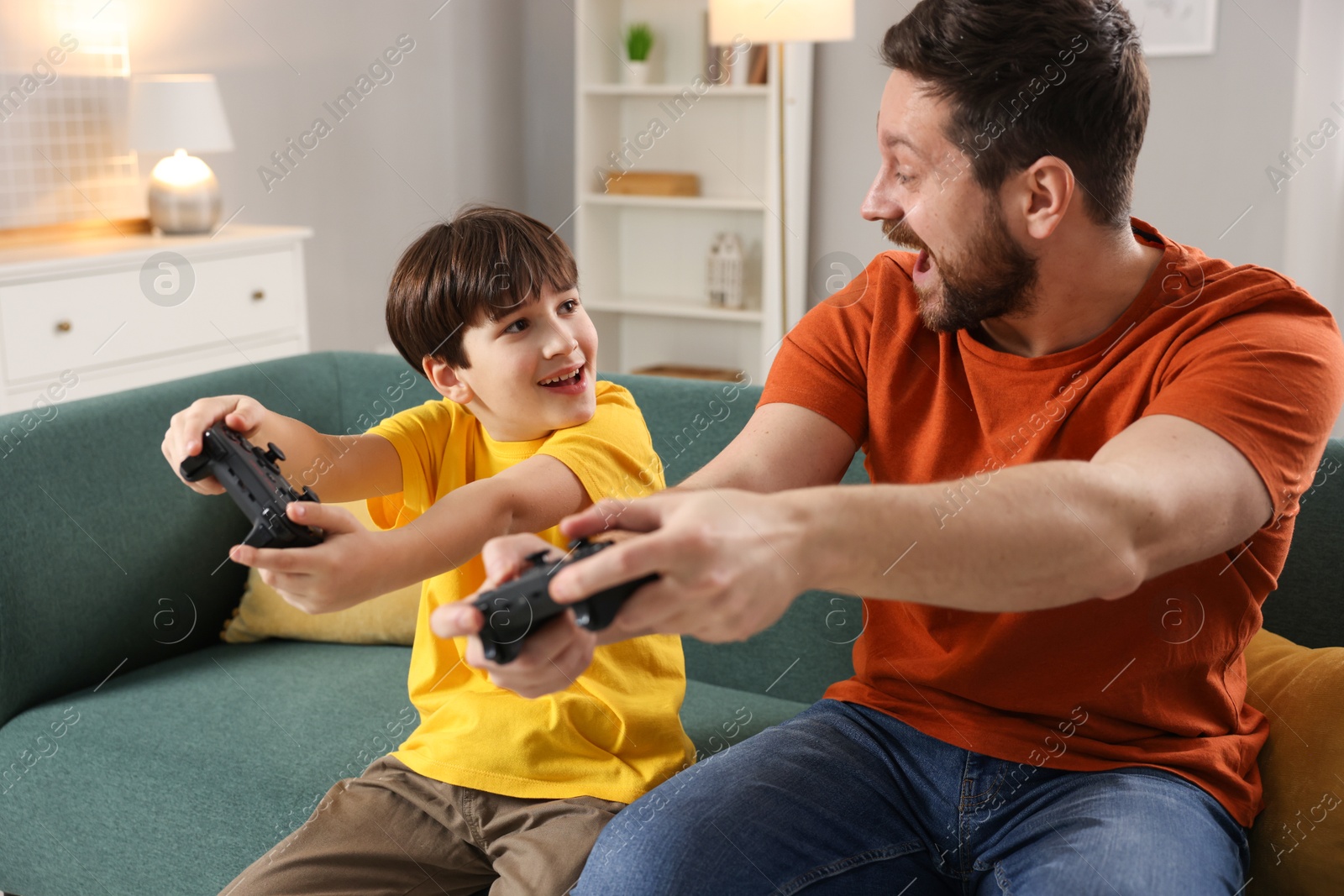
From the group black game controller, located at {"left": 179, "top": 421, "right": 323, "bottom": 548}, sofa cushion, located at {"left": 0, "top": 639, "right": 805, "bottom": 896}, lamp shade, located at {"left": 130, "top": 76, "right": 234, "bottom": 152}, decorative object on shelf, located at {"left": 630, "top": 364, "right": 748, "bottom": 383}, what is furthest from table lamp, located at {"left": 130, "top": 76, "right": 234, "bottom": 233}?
black game controller, located at {"left": 179, "top": 421, "right": 323, "bottom": 548}

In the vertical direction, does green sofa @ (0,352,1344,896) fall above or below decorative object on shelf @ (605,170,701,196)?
below

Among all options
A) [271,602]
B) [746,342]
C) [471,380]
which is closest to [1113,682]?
[471,380]

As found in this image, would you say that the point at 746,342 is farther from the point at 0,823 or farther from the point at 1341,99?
the point at 0,823

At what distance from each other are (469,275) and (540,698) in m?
0.46

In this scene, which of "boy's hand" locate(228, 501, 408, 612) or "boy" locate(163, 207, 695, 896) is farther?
"boy" locate(163, 207, 695, 896)

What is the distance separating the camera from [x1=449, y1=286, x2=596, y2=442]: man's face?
127cm

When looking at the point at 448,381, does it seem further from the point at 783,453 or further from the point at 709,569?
the point at 709,569

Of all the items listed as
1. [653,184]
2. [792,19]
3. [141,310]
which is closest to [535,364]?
[141,310]

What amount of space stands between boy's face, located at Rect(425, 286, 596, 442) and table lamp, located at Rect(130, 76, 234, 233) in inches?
92.8

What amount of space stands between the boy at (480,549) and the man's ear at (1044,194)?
1.56 ft

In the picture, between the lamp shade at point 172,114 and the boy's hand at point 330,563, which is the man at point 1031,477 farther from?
the lamp shade at point 172,114

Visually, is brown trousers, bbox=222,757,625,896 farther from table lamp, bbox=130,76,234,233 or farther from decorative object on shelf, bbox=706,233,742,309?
decorative object on shelf, bbox=706,233,742,309

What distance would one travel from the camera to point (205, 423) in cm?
110

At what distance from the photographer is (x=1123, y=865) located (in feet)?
3.13
